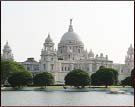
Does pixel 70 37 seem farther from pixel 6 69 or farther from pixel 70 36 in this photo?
pixel 6 69

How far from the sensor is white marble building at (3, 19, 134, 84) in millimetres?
84875

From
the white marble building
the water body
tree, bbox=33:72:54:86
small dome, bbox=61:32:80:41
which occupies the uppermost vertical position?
small dome, bbox=61:32:80:41

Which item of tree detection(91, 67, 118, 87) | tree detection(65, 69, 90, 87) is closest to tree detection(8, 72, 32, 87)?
tree detection(65, 69, 90, 87)

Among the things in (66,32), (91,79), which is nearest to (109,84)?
(91,79)

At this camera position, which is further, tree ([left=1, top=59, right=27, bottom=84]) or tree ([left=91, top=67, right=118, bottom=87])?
tree ([left=1, top=59, right=27, bottom=84])

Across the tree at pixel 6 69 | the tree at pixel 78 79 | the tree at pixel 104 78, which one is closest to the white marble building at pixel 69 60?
the tree at pixel 6 69

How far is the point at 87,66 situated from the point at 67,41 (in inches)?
386

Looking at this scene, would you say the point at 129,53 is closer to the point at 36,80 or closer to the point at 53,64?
the point at 53,64

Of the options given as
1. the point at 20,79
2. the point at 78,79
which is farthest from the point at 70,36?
the point at 20,79

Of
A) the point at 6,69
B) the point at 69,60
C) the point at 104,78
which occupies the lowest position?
the point at 104,78

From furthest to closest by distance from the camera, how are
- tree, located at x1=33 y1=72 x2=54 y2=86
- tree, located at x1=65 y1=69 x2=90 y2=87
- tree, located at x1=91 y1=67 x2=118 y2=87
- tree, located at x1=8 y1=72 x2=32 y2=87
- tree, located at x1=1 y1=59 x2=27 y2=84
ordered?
tree, located at x1=1 y1=59 x2=27 y2=84
tree, located at x1=91 y1=67 x2=118 y2=87
tree, located at x1=33 y1=72 x2=54 y2=86
tree, located at x1=65 y1=69 x2=90 y2=87
tree, located at x1=8 y1=72 x2=32 y2=87

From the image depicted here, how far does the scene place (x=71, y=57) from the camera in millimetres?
94188

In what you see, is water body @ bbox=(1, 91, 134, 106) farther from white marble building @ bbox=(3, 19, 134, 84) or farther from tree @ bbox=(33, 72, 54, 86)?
white marble building @ bbox=(3, 19, 134, 84)

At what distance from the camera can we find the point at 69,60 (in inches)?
3585
